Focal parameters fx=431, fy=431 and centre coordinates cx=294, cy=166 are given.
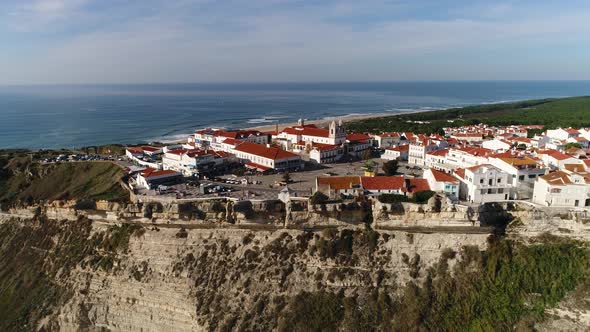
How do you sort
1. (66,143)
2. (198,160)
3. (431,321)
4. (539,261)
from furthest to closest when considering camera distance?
(66,143)
(198,160)
(539,261)
(431,321)

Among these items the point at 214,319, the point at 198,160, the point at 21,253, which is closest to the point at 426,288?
the point at 214,319

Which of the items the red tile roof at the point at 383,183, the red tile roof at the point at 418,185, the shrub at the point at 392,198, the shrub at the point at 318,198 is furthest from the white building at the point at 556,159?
the shrub at the point at 318,198

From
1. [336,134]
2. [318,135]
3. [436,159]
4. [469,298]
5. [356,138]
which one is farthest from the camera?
[318,135]

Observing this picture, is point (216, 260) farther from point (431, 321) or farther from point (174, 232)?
point (431, 321)

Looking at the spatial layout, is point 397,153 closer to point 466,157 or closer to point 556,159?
point 466,157

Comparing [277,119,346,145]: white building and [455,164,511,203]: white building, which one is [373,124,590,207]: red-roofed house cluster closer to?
[455,164,511,203]: white building

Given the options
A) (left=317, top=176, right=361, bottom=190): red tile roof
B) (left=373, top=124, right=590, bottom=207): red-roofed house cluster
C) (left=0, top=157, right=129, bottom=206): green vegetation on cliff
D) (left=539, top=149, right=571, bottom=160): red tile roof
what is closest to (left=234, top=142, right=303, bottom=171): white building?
(left=317, top=176, right=361, bottom=190): red tile roof

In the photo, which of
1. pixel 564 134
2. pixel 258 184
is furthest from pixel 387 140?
pixel 258 184
